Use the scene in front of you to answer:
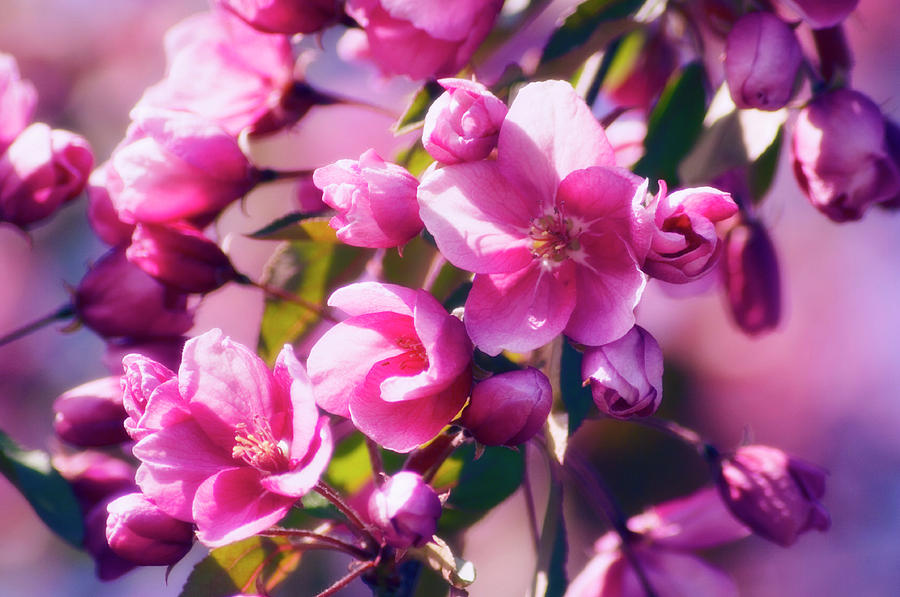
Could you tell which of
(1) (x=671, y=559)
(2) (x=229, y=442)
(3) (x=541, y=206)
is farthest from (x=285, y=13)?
(1) (x=671, y=559)

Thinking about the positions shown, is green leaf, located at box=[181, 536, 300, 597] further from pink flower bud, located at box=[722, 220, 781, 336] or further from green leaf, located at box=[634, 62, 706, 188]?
pink flower bud, located at box=[722, 220, 781, 336]

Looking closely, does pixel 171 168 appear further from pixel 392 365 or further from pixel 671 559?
pixel 671 559

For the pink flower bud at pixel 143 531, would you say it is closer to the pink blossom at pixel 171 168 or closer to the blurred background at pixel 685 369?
the pink blossom at pixel 171 168

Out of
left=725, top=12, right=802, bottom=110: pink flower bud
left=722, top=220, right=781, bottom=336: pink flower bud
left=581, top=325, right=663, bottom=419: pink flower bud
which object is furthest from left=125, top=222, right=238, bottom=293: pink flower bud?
left=722, top=220, right=781, bottom=336: pink flower bud

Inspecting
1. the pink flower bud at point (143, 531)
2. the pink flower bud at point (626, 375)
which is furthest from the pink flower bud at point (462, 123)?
the pink flower bud at point (143, 531)

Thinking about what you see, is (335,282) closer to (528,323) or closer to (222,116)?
(222,116)
